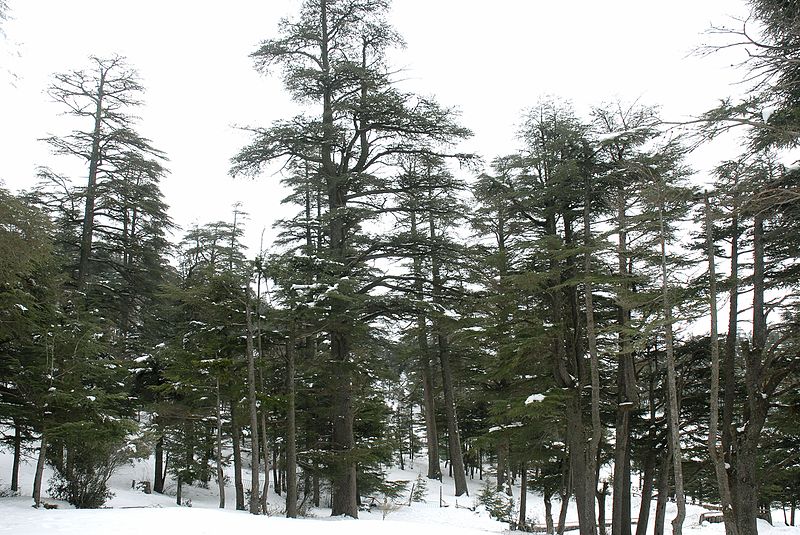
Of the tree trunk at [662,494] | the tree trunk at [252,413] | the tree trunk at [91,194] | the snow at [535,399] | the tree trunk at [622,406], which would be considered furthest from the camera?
the tree trunk at [91,194]

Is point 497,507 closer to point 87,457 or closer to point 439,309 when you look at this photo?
point 439,309

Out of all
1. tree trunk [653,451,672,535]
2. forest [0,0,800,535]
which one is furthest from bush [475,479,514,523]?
tree trunk [653,451,672,535]

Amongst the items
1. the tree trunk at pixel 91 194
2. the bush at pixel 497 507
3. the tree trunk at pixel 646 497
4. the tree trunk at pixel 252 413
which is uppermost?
the tree trunk at pixel 91 194

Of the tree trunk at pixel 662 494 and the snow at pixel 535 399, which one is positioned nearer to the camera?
the snow at pixel 535 399

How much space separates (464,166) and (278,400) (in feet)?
24.8

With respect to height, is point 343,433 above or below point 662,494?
above

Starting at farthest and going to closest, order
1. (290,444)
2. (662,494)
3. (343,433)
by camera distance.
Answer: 1. (662,494)
2. (343,433)
3. (290,444)

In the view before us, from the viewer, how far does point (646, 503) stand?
16250mm

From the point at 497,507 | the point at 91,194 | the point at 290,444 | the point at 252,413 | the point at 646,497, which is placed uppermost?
the point at 91,194

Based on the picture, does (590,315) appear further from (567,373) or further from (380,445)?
(380,445)

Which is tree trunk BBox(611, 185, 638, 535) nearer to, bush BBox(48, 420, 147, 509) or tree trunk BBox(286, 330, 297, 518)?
tree trunk BBox(286, 330, 297, 518)

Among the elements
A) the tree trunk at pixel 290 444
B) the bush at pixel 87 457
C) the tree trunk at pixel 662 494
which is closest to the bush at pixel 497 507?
the tree trunk at pixel 662 494

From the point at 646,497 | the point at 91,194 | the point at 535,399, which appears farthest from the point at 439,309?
the point at 91,194

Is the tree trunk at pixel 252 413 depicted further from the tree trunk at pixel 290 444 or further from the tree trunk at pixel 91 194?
the tree trunk at pixel 91 194
